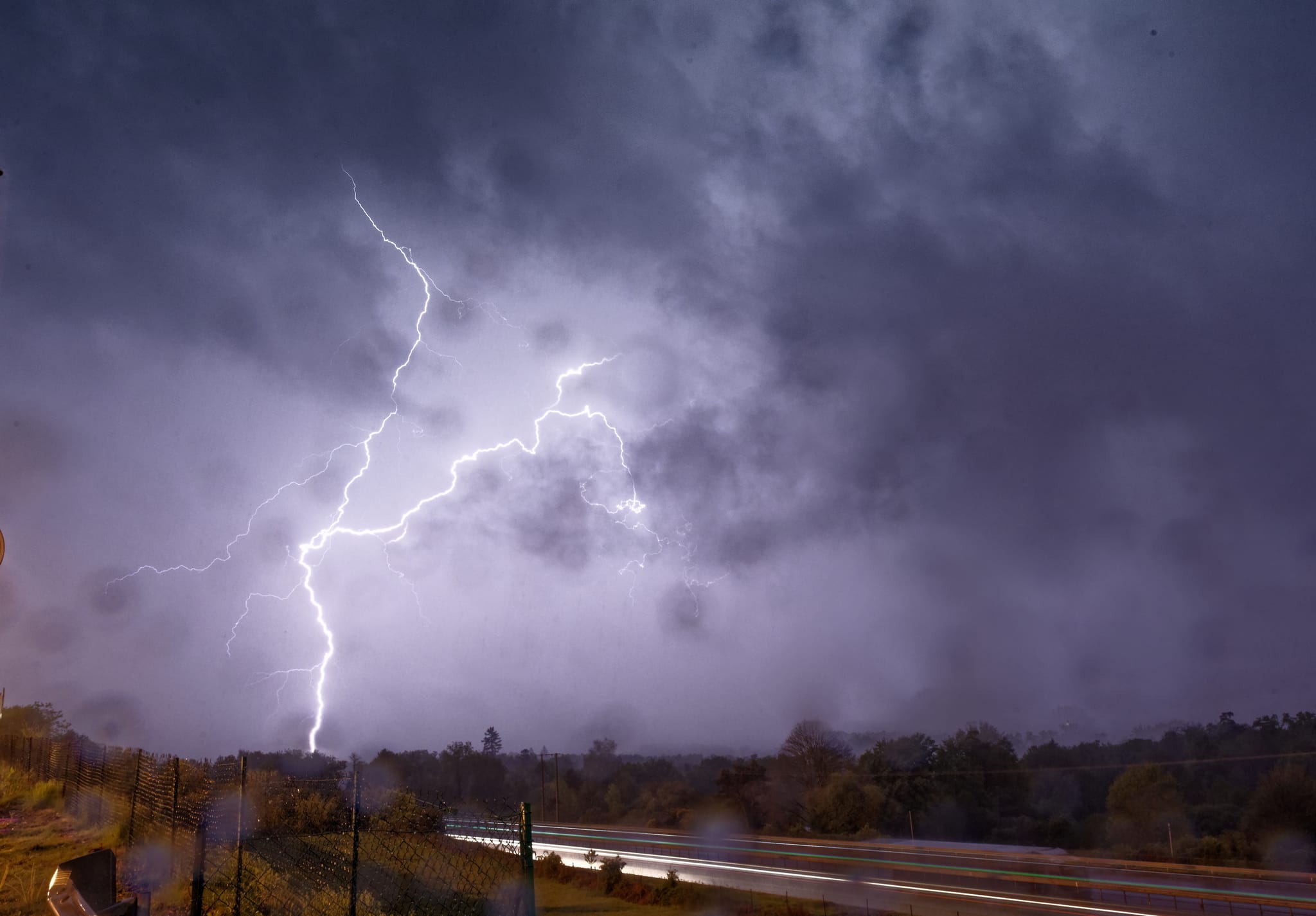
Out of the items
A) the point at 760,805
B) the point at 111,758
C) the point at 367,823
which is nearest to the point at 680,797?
the point at 760,805

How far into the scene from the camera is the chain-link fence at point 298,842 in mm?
8570

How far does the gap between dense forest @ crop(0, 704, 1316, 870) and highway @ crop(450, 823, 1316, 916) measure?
6.90 metres

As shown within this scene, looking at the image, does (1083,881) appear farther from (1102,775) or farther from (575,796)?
(575,796)

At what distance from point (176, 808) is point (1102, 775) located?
180 ft

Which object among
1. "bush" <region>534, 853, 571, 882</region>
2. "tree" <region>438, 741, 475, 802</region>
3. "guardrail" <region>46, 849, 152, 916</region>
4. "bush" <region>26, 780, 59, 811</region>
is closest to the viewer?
"guardrail" <region>46, 849, 152, 916</region>

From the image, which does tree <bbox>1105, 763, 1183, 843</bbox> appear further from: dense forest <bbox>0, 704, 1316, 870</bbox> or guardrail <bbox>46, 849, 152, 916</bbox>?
guardrail <bbox>46, 849, 152, 916</bbox>

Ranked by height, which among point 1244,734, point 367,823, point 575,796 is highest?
point 367,823

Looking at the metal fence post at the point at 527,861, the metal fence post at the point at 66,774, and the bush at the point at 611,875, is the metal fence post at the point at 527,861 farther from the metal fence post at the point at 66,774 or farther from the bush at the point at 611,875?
the metal fence post at the point at 66,774

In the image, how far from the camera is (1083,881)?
22703mm

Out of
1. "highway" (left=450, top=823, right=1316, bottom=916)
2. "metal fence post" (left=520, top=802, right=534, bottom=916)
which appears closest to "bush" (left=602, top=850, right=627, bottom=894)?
"highway" (left=450, top=823, right=1316, bottom=916)

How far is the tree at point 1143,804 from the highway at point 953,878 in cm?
1023

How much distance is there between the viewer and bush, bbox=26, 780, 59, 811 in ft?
71.8

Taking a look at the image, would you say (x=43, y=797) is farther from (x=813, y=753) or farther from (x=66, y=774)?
(x=813, y=753)

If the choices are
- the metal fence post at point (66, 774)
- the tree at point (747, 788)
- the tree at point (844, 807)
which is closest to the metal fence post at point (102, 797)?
the metal fence post at point (66, 774)
